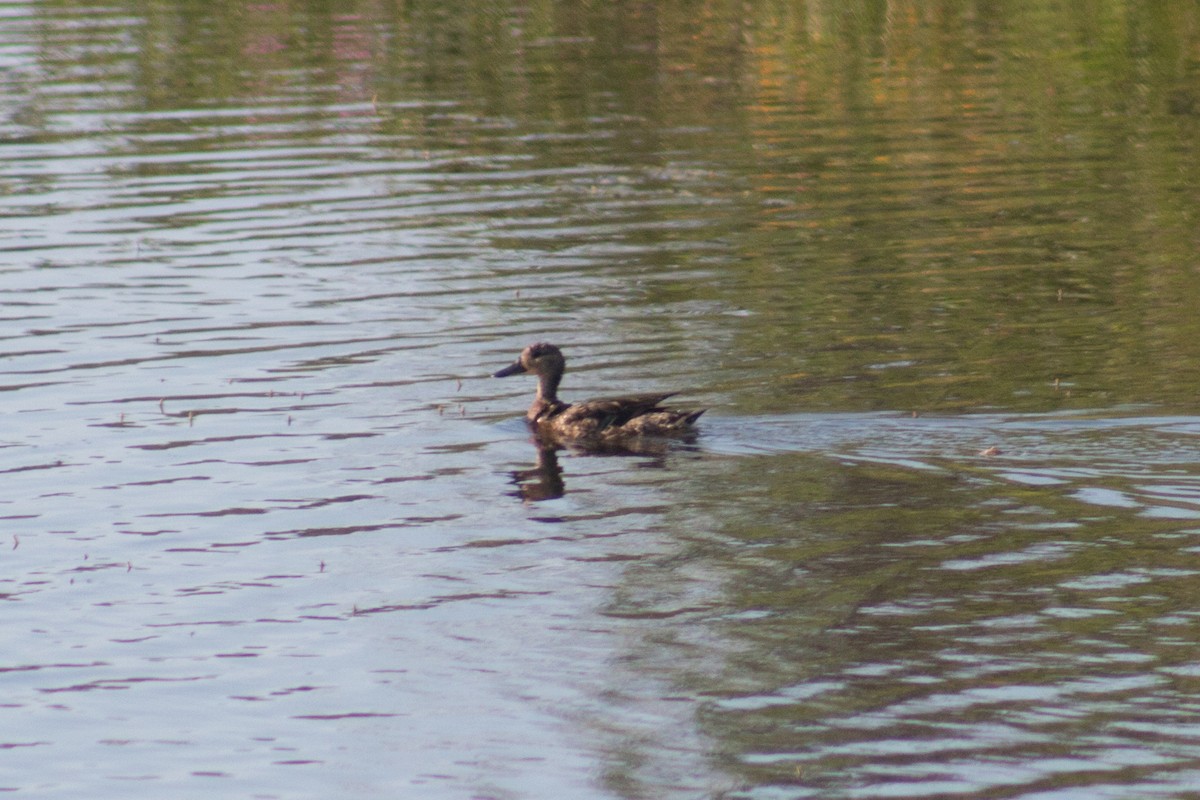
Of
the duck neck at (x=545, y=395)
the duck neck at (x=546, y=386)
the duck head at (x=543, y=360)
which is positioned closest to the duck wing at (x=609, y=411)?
the duck neck at (x=545, y=395)

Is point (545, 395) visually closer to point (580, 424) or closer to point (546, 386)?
point (546, 386)

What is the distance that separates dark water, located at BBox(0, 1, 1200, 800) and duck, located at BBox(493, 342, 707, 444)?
267mm

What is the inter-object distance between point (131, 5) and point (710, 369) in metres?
29.0

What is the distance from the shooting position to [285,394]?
1442 centimetres

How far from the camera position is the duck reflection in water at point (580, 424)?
12.5 meters

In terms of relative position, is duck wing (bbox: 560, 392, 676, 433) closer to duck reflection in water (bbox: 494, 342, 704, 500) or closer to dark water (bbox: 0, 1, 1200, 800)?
duck reflection in water (bbox: 494, 342, 704, 500)

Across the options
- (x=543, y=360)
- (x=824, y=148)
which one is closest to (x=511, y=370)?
(x=543, y=360)

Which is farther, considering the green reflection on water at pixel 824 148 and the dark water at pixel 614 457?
the green reflection on water at pixel 824 148

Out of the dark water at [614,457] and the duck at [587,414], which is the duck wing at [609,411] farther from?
the dark water at [614,457]

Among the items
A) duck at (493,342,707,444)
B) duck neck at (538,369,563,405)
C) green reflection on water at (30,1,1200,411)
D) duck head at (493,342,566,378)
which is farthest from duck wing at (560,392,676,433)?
green reflection on water at (30,1,1200,411)

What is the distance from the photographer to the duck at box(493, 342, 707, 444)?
12.6 meters

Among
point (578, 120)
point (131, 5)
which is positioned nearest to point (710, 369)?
point (578, 120)

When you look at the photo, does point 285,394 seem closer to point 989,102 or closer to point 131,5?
point 989,102

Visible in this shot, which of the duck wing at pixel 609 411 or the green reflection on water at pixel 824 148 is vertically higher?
the green reflection on water at pixel 824 148
